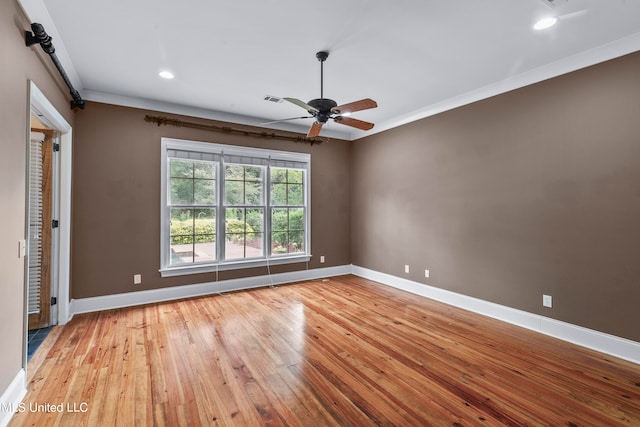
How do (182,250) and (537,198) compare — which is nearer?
(537,198)

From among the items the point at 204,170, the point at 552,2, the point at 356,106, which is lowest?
the point at 204,170

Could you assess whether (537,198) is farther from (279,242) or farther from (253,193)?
(253,193)

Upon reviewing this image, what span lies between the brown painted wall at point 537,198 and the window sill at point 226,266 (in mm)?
1868

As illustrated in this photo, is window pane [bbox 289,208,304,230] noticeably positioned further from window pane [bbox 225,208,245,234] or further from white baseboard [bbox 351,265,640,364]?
white baseboard [bbox 351,265,640,364]

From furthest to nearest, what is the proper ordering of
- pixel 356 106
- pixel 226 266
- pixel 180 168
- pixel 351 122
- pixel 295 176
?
pixel 295 176 → pixel 226 266 → pixel 180 168 → pixel 351 122 → pixel 356 106

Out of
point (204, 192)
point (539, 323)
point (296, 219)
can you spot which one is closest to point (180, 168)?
point (204, 192)

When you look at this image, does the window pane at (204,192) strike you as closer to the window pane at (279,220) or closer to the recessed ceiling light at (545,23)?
the window pane at (279,220)

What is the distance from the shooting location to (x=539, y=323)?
3355 mm

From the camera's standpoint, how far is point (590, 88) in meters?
3.01

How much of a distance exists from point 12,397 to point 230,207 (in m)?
3.27

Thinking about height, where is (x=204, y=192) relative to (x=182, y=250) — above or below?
above

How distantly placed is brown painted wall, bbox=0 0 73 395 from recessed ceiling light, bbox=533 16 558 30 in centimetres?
382

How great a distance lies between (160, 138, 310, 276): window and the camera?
4.52m

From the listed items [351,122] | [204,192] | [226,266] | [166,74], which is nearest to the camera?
[351,122]
